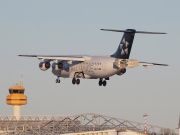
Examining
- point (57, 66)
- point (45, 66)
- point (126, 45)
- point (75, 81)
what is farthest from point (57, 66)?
point (126, 45)

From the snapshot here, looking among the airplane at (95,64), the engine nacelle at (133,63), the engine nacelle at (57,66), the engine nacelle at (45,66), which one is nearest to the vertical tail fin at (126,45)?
the airplane at (95,64)

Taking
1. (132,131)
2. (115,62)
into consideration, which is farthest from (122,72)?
(132,131)

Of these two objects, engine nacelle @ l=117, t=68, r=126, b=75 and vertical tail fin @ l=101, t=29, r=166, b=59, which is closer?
engine nacelle @ l=117, t=68, r=126, b=75

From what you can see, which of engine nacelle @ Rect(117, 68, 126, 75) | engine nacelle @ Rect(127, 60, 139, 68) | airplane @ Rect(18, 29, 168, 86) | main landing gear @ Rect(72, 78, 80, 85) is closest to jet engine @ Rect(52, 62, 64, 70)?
airplane @ Rect(18, 29, 168, 86)

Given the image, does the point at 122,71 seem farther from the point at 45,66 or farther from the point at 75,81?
the point at 45,66

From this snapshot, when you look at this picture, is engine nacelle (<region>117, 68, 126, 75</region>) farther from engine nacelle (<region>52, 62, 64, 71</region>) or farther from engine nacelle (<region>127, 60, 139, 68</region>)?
engine nacelle (<region>52, 62, 64, 71</region>)

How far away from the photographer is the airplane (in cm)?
14875

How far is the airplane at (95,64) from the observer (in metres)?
→ 149

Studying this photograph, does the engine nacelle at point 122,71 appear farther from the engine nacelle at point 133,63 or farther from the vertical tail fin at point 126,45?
the vertical tail fin at point 126,45

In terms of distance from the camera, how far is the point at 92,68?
504ft

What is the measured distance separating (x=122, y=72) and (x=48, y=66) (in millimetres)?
17247

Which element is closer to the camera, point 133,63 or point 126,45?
point 133,63

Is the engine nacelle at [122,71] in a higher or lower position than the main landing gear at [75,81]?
higher

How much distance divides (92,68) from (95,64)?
979 mm
